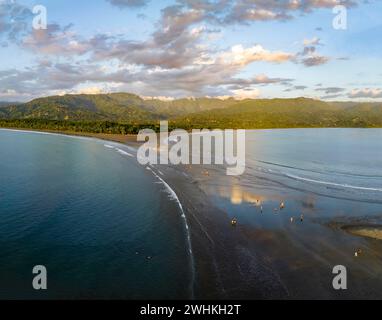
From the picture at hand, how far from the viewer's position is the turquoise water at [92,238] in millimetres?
26703

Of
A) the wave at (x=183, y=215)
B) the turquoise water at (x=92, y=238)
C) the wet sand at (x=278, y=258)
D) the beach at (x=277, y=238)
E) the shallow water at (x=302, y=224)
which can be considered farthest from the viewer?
the wave at (x=183, y=215)

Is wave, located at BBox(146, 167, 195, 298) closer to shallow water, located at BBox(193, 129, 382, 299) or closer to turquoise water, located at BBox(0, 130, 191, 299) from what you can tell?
turquoise water, located at BBox(0, 130, 191, 299)

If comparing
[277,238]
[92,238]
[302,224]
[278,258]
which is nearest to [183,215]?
[277,238]

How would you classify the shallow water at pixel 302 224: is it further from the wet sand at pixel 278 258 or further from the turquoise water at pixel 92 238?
the turquoise water at pixel 92 238

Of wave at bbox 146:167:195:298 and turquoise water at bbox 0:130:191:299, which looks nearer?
turquoise water at bbox 0:130:191:299

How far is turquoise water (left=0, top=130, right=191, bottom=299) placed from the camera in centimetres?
2670

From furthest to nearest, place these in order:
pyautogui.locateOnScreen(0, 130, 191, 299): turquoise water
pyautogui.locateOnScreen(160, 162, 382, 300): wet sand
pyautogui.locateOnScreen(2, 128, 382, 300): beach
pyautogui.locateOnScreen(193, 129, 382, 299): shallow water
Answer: pyautogui.locateOnScreen(193, 129, 382, 299): shallow water
pyautogui.locateOnScreen(2, 128, 382, 300): beach
pyautogui.locateOnScreen(0, 130, 191, 299): turquoise water
pyautogui.locateOnScreen(160, 162, 382, 300): wet sand

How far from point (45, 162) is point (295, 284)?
249ft

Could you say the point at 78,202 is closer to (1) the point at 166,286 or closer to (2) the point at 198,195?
(2) the point at 198,195

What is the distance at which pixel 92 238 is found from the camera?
35.8 metres

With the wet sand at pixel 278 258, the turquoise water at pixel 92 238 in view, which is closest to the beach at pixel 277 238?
the wet sand at pixel 278 258

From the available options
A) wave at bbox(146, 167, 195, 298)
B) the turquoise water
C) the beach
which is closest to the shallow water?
the beach

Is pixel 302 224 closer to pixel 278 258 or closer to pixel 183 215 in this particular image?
pixel 278 258

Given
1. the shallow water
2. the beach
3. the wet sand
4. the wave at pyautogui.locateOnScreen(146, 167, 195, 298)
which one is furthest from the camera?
the wave at pyautogui.locateOnScreen(146, 167, 195, 298)
